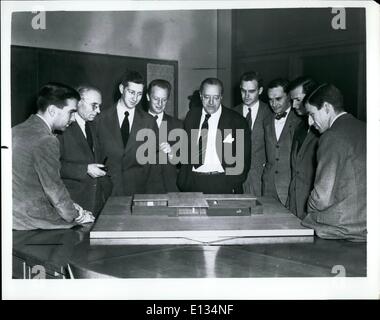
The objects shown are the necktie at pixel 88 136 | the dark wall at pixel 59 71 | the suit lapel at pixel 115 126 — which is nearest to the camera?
the necktie at pixel 88 136

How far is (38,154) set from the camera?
91.5 inches

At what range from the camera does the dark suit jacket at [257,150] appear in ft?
11.8

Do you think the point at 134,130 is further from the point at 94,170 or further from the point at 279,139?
the point at 279,139

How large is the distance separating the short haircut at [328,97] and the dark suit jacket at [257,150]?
1017mm

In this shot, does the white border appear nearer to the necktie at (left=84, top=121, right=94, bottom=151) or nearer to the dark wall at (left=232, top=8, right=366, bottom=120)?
the necktie at (left=84, top=121, right=94, bottom=151)

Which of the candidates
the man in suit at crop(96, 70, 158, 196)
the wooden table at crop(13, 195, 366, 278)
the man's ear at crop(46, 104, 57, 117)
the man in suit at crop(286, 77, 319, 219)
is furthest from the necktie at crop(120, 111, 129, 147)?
the wooden table at crop(13, 195, 366, 278)

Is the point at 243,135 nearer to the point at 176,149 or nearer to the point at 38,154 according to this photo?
the point at 176,149

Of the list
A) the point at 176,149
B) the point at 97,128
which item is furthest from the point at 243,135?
the point at 97,128

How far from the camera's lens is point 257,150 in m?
3.62

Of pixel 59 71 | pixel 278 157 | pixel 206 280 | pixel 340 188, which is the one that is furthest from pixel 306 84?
pixel 59 71

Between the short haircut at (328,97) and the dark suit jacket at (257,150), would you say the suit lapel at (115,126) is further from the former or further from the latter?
the short haircut at (328,97)

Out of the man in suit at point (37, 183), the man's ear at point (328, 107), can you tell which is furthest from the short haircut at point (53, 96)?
the man's ear at point (328, 107)

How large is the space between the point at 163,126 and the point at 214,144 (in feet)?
1.41

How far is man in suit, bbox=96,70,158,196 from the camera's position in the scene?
11.6ft
